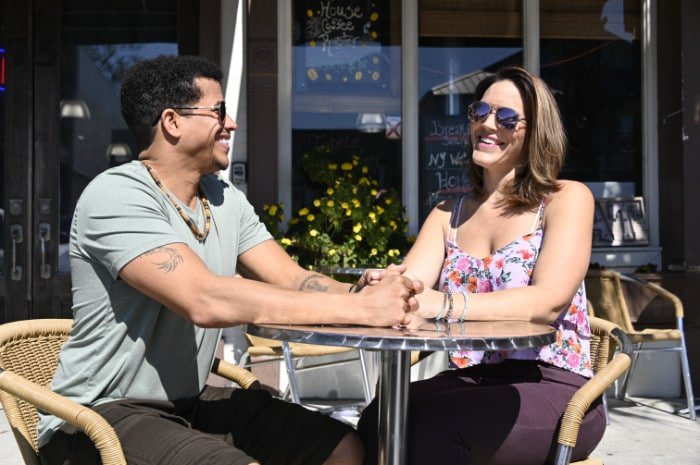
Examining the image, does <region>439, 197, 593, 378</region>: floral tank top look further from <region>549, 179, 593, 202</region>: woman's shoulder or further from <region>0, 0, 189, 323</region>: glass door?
<region>0, 0, 189, 323</region>: glass door

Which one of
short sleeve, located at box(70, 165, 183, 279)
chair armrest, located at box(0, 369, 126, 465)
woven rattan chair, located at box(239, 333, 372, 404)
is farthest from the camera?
woven rattan chair, located at box(239, 333, 372, 404)

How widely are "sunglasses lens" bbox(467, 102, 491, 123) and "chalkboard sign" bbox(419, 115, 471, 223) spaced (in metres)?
3.19

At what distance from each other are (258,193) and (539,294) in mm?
3350

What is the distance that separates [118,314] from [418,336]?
0.77 meters

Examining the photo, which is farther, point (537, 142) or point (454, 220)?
point (454, 220)

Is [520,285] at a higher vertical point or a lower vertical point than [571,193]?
lower

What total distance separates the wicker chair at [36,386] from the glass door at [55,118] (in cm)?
307

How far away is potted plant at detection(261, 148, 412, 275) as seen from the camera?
5.25m

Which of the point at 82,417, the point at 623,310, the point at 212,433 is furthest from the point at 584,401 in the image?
the point at 623,310

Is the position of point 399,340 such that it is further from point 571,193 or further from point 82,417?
point 571,193

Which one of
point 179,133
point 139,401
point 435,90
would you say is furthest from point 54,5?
point 139,401

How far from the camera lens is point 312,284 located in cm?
252

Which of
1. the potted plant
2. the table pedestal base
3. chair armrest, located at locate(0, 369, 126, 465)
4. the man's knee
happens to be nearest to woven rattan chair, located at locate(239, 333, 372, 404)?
the potted plant

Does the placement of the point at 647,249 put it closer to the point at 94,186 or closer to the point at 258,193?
the point at 258,193
